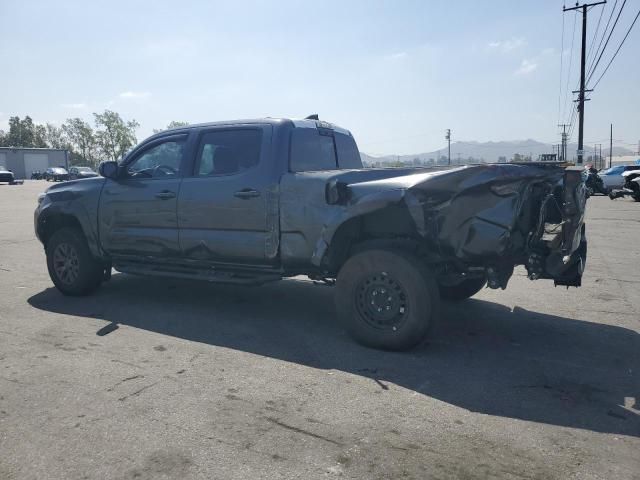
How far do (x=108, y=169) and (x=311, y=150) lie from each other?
2.37 meters

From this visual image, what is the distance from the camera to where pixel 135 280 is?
7.45m

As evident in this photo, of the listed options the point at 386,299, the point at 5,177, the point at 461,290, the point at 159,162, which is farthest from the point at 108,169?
the point at 5,177

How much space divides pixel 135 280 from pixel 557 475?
242 inches

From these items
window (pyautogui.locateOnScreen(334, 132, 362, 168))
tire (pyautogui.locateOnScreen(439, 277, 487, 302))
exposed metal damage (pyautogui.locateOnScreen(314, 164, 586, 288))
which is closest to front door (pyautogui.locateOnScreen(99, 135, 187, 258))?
window (pyautogui.locateOnScreen(334, 132, 362, 168))

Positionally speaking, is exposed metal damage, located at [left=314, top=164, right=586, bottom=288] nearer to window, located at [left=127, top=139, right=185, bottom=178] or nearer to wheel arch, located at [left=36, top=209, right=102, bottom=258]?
window, located at [left=127, top=139, right=185, bottom=178]

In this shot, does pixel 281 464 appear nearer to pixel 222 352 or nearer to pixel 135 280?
pixel 222 352

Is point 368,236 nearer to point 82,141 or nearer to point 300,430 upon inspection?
point 300,430

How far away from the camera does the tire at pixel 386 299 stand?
4227 millimetres

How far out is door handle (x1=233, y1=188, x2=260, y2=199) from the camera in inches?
199

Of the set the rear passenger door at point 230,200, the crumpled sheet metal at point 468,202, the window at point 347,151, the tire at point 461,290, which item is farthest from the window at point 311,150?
the tire at point 461,290

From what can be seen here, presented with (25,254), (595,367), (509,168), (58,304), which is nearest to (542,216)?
(509,168)

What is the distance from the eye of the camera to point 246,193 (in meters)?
5.10

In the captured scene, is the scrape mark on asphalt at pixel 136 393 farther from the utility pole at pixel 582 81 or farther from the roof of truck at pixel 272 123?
the utility pole at pixel 582 81

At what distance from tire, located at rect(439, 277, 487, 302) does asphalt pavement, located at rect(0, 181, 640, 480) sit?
0.45 ft
